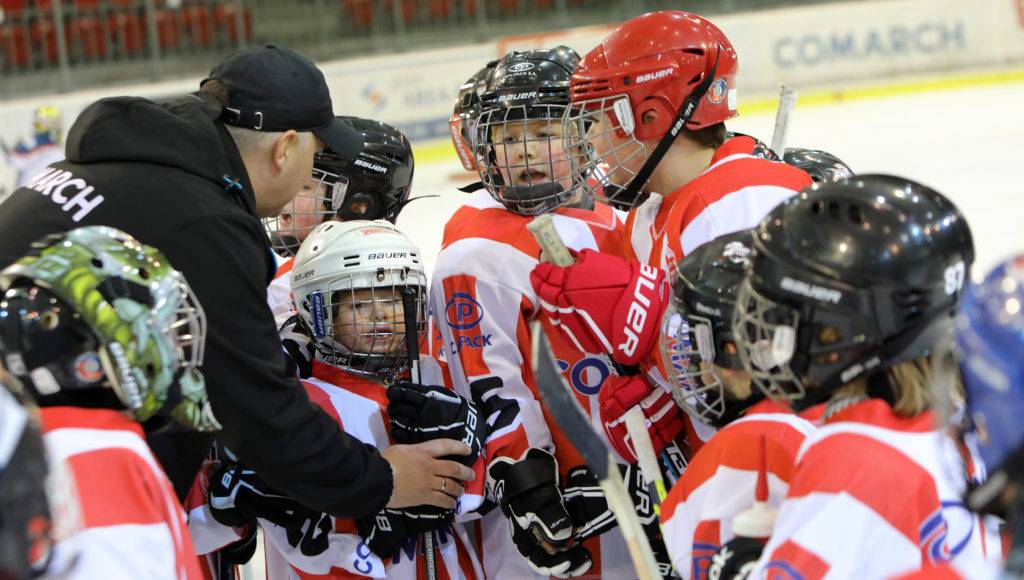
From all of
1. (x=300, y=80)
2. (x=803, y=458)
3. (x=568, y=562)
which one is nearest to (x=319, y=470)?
(x=568, y=562)

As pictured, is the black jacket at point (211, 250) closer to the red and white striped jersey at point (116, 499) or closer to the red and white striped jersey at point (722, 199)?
the red and white striped jersey at point (116, 499)

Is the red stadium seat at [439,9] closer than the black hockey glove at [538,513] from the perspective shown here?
No

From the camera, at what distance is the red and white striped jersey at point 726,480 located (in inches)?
67.5

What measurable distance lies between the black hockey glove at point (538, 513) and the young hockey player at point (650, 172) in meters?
0.18

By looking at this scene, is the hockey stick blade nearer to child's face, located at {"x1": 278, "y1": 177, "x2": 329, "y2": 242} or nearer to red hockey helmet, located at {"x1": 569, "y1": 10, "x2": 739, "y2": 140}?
red hockey helmet, located at {"x1": 569, "y1": 10, "x2": 739, "y2": 140}

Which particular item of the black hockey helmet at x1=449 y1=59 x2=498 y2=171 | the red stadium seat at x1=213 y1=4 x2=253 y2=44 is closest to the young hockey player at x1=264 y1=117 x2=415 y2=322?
the black hockey helmet at x1=449 y1=59 x2=498 y2=171

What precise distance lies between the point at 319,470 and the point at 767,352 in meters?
0.92

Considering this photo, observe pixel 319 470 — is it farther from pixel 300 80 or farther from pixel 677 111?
pixel 677 111

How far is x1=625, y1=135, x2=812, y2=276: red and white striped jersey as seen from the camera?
7.66 ft

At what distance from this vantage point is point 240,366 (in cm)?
210

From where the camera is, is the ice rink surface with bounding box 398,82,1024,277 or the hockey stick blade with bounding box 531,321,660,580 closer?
the hockey stick blade with bounding box 531,321,660,580

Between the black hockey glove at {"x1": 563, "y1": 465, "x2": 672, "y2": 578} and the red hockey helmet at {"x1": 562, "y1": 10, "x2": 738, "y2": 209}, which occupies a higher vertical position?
the red hockey helmet at {"x1": 562, "y1": 10, "x2": 738, "y2": 209}

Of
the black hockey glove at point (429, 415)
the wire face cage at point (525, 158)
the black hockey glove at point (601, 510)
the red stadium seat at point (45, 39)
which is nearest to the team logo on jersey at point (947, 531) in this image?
the black hockey glove at point (601, 510)

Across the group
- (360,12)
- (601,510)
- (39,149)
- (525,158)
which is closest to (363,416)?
(601,510)
